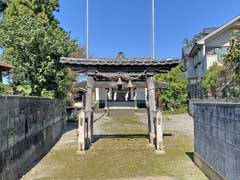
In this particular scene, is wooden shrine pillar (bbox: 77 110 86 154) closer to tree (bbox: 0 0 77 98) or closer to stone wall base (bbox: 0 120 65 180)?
stone wall base (bbox: 0 120 65 180)

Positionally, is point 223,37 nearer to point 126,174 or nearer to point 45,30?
point 45,30

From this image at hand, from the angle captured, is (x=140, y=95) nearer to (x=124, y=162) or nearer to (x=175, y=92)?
(x=175, y=92)

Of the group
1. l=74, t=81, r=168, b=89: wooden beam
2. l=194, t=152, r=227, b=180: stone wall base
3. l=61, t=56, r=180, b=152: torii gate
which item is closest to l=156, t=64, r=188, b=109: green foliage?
l=74, t=81, r=168, b=89: wooden beam

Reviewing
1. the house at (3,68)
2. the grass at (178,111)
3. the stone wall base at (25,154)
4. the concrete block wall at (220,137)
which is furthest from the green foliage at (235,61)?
the grass at (178,111)

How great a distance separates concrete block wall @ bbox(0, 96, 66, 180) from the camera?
546 cm

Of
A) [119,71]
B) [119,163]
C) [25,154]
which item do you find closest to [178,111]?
[119,71]

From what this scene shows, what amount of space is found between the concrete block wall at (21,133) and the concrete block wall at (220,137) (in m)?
4.07

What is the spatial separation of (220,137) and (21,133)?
4.66 metres

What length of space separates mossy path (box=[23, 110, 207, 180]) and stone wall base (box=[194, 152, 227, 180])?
13 cm

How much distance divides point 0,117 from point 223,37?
21.6 metres

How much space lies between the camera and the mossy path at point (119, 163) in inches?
257

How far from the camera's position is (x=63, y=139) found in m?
12.3

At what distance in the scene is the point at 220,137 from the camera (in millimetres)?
5238

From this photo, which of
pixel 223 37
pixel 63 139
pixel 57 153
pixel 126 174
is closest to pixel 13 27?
pixel 63 139
